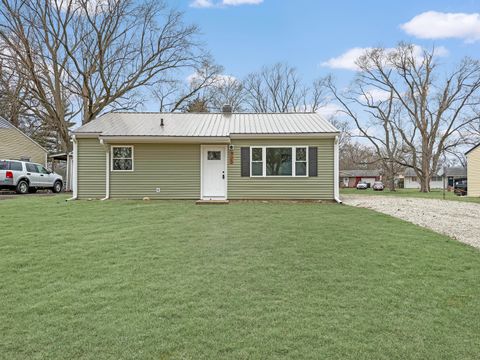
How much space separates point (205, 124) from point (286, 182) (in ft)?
13.7

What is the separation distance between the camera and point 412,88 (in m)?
35.5

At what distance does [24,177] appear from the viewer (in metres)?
16.2

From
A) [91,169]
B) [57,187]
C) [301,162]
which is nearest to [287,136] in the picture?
[301,162]

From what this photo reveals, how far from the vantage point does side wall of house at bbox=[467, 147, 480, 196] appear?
2614 cm

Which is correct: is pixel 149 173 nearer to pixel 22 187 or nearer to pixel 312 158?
pixel 312 158

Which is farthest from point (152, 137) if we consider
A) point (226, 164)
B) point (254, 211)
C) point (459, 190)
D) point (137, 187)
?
point (459, 190)

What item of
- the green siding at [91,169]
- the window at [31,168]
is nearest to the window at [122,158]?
the green siding at [91,169]

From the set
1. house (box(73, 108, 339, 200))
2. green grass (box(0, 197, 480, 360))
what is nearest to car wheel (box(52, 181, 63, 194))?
house (box(73, 108, 339, 200))

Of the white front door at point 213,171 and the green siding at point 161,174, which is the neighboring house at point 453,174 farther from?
the green siding at point 161,174

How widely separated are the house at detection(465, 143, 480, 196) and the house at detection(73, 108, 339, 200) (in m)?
19.9

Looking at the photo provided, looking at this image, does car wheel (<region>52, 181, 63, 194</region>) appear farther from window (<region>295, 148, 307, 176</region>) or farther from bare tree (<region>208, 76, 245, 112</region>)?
bare tree (<region>208, 76, 245, 112</region>)

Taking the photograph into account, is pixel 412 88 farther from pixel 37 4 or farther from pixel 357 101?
pixel 37 4

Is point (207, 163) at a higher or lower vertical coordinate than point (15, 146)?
lower

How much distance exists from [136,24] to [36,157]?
40.1ft
